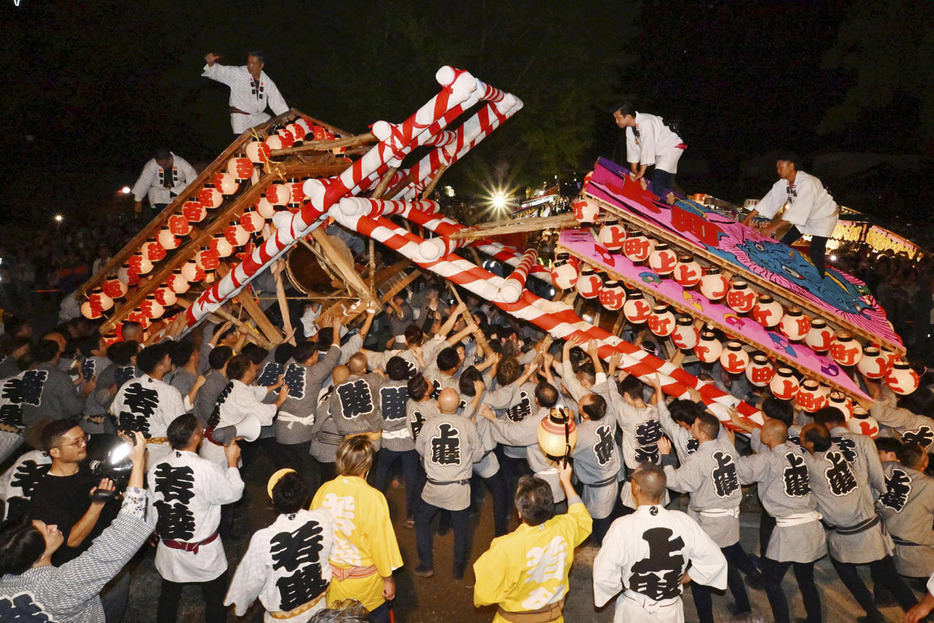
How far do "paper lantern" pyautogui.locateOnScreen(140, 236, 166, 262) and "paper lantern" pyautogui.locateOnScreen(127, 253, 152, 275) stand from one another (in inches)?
2.4

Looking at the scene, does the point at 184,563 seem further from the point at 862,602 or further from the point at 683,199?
the point at 683,199

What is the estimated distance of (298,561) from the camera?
3740mm

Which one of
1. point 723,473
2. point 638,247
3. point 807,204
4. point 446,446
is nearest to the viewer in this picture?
point 723,473

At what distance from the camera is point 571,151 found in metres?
20.1

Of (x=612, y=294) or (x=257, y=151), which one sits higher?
(x=257, y=151)

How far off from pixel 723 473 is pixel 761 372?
1.94 m

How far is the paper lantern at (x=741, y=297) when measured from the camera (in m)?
6.35

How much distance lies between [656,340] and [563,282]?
3.13 meters

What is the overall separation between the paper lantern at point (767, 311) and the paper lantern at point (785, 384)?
21.1 inches

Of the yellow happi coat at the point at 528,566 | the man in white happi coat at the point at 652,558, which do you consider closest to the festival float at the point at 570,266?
the man in white happi coat at the point at 652,558

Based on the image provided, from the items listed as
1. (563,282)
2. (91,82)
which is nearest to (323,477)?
(563,282)

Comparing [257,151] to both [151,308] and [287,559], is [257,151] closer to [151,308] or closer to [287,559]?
[151,308]

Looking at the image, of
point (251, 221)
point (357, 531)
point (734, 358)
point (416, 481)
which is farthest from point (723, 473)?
point (251, 221)

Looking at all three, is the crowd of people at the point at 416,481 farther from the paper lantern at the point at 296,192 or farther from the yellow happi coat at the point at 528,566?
the paper lantern at the point at 296,192
